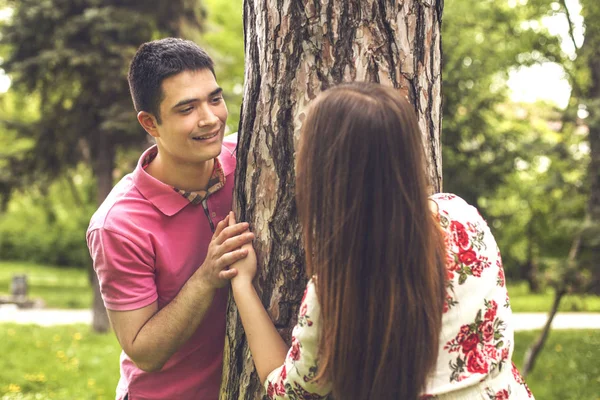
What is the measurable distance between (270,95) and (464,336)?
3.06 feet

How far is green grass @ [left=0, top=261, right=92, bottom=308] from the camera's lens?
1837 centimetres

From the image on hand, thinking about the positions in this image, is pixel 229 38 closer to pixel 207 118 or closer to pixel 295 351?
pixel 207 118

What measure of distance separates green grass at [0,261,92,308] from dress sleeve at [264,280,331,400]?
1648 cm

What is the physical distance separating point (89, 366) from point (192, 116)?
22.9 feet

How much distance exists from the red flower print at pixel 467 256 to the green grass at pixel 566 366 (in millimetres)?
5865

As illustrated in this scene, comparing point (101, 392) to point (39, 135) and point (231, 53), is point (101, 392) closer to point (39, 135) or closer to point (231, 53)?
point (39, 135)

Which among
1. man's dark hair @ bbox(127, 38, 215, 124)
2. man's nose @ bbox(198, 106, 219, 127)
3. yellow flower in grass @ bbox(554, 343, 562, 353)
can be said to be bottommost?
yellow flower in grass @ bbox(554, 343, 562, 353)

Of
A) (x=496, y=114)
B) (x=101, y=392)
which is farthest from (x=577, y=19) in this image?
(x=101, y=392)

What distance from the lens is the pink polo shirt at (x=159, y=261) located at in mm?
2262

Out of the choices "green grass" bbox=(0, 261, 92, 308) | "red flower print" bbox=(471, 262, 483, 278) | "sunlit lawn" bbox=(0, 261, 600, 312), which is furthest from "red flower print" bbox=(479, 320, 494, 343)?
"green grass" bbox=(0, 261, 92, 308)

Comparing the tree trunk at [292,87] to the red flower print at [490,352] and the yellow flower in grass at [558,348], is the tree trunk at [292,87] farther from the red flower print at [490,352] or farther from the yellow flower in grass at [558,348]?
the yellow flower in grass at [558,348]

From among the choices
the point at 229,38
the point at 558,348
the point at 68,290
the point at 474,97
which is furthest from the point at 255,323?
the point at 68,290

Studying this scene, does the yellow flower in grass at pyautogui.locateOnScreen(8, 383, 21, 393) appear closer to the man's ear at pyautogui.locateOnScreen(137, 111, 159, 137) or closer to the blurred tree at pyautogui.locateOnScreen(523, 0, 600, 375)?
the blurred tree at pyautogui.locateOnScreen(523, 0, 600, 375)

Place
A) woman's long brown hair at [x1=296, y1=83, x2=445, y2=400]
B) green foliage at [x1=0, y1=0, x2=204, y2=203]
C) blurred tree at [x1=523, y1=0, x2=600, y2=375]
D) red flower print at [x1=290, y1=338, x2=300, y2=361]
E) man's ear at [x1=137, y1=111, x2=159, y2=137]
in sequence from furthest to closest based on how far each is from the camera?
green foliage at [x1=0, y1=0, x2=204, y2=203] < blurred tree at [x1=523, y1=0, x2=600, y2=375] < man's ear at [x1=137, y1=111, x2=159, y2=137] < red flower print at [x1=290, y1=338, x2=300, y2=361] < woman's long brown hair at [x1=296, y1=83, x2=445, y2=400]
